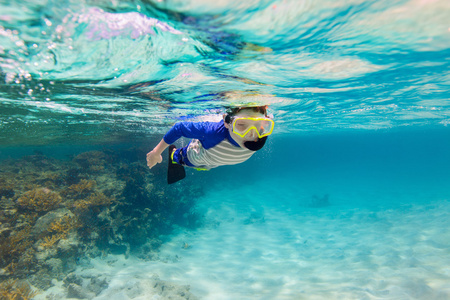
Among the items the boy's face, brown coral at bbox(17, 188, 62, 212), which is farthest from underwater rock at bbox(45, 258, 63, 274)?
the boy's face

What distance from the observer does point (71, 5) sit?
400 cm

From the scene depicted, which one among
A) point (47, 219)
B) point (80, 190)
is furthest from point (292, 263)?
point (80, 190)

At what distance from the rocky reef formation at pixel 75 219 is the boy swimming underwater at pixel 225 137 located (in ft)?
25.7

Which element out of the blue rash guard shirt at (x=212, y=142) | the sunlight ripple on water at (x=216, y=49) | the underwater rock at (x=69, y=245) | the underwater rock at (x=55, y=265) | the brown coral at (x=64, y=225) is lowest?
the underwater rock at (x=55, y=265)

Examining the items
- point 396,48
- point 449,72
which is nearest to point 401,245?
point 449,72

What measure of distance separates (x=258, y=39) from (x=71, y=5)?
13.4 feet

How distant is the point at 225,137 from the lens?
421cm

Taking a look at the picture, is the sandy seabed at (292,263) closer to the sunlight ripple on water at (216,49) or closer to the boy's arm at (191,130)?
the boy's arm at (191,130)

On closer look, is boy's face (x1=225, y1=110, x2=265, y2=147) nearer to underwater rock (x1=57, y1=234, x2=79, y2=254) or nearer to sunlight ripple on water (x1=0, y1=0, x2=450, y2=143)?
sunlight ripple on water (x1=0, y1=0, x2=450, y2=143)

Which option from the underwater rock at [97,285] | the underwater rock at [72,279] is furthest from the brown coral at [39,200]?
the underwater rock at [97,285]

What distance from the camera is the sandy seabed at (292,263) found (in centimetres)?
862

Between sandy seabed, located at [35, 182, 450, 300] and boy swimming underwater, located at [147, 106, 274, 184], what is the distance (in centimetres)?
682

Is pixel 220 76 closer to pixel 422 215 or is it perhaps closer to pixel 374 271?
pixel 374 271

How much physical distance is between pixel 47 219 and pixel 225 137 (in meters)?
11.1
